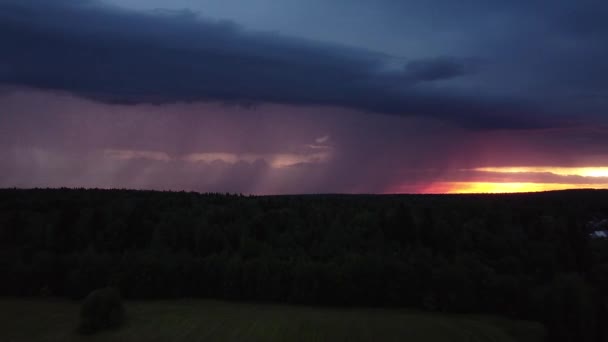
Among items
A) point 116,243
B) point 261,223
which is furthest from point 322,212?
point 116,243

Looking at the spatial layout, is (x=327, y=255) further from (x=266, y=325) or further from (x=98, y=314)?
(x=98, y=314)

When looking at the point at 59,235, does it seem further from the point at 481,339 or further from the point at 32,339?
the point at 481,339

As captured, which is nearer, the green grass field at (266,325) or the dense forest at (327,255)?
the green grass field at (266,325)

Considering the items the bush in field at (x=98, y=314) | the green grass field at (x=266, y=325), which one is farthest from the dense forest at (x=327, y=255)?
the bush in field at (x=98, y=314)

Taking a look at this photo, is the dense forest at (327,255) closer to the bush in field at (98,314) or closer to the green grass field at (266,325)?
the green grass field at (266,325)

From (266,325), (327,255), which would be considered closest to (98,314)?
(266,325)

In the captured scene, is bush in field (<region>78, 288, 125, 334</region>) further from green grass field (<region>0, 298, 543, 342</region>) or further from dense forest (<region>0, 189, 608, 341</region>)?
dense forest (<region>0, 189, 608, 341</region>)

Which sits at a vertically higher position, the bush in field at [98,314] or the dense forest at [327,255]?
the dense forest at [327,255]
